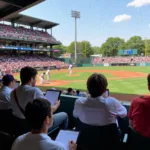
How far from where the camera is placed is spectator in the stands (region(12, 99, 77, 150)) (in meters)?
1.24

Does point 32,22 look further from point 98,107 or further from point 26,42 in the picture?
point 98,107

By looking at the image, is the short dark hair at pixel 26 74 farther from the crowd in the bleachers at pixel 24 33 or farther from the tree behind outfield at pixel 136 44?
the tree behind outfield at pixel 136 44

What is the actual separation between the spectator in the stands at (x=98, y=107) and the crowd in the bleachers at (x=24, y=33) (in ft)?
97.4

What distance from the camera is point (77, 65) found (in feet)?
124

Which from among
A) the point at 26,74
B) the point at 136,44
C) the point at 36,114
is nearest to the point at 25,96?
the point at 26,74

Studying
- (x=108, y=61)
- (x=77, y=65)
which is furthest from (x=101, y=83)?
(x=108, y=61)

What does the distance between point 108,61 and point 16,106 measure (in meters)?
39.9

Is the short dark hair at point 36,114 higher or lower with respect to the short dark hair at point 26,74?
lower

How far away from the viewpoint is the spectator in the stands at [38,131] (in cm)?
124

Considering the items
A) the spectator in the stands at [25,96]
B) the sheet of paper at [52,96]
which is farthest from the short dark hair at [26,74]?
the sheet of paper at [52,96]

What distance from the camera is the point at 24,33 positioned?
114 ft

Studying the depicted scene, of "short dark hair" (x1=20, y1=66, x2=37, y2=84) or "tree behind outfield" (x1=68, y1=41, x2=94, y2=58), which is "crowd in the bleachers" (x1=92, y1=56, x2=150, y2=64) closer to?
"tree behind outfield" (x1=68, y1=41, x2=94, y2=58)

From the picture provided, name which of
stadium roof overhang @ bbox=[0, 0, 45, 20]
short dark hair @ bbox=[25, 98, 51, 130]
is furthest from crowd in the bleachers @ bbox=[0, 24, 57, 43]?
short dark hair @ bbox=[25, 98, 51, 130]

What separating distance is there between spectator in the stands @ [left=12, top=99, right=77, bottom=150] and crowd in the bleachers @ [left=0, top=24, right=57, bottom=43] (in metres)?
30.1
